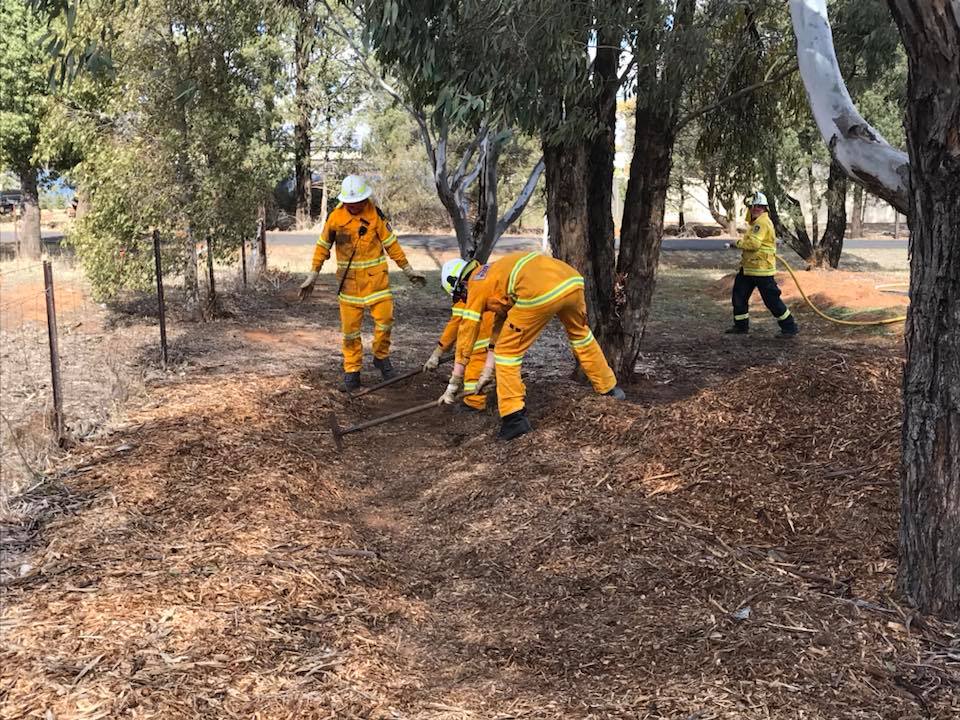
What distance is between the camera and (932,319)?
3.20m

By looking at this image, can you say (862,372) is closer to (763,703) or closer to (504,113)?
(504,113)

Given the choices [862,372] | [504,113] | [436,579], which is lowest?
[436,579]

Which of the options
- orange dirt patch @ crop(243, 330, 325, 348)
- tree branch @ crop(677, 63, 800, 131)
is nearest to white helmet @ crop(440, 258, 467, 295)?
tree branch @ crop(677, 63, 800, 131)

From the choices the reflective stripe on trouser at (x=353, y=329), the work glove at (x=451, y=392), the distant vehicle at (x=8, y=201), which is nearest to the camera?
the work glove at (x=451, y=392)

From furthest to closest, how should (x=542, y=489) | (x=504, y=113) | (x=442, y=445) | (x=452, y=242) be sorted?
(x=452, y=242) → (x=442, y=445) → (x=504, y=113) → (x=542, y=489)

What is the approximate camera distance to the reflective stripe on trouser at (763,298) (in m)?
11.4

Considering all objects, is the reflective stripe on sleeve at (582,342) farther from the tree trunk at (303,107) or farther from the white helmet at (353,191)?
the tree trunk at (303,107)

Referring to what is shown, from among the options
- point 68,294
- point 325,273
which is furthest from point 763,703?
point 325,273

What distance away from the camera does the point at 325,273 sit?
18.2 metres

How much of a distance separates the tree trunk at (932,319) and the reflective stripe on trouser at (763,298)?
825 cm

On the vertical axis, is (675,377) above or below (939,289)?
below

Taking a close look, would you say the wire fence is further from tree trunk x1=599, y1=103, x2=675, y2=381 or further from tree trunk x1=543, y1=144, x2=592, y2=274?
tree trunk x1=599, y1=103, x2=675, y2=381

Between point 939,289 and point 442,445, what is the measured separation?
406 cm

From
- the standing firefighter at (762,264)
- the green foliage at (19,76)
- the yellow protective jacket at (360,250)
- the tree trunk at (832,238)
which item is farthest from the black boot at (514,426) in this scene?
the green foliage at (19,76)
